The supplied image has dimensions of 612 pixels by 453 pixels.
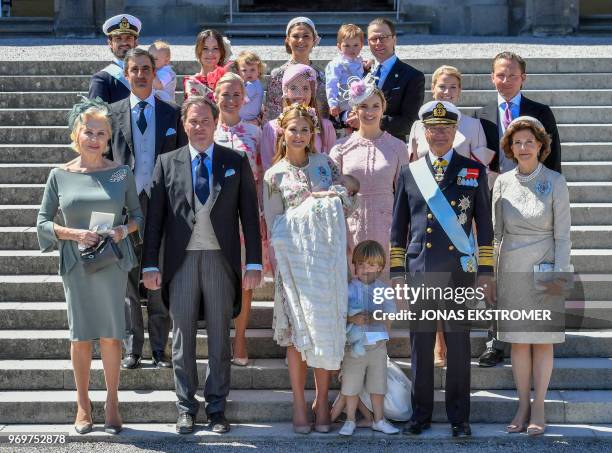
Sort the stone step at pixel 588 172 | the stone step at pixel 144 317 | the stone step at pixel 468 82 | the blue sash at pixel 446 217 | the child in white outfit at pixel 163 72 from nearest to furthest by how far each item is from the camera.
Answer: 1. the blue sash at pixel 446 217
2. the stone step at pixel 144 317
3. the child in white outfit at pixel 163 72
4. the stone step at pixel 588 172
5. the stone step at pixel 468 82

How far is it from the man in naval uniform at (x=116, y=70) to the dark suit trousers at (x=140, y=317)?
1063 millimetres

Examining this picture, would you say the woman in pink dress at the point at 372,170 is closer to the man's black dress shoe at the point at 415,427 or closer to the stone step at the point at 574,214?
the man's black dress shoe at the point at 415,427

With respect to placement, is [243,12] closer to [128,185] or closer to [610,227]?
[610,227]

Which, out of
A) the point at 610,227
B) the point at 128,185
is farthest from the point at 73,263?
the point at 610,227

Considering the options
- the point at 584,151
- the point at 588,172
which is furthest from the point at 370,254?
the point at 584,151

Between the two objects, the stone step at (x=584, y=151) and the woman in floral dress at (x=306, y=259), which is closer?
the woman in floral dress at (x=306, y=259)

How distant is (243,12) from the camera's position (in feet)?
50.9

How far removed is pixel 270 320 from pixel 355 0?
31.0 ft

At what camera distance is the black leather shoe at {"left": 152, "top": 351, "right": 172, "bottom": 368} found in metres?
7.67

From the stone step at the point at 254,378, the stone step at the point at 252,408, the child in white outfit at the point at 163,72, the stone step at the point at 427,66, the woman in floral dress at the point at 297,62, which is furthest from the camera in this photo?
the stone step at the point at 427,66

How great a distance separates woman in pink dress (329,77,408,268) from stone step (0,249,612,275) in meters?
1.97

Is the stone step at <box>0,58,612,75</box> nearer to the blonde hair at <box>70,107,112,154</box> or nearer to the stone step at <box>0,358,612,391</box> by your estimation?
the blonde hair at <box>70,107,112,154</box>

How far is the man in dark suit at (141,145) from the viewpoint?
7.65 meters

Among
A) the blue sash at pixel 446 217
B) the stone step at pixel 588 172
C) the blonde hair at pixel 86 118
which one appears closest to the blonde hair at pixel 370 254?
the blue sash at pixel 446 217
